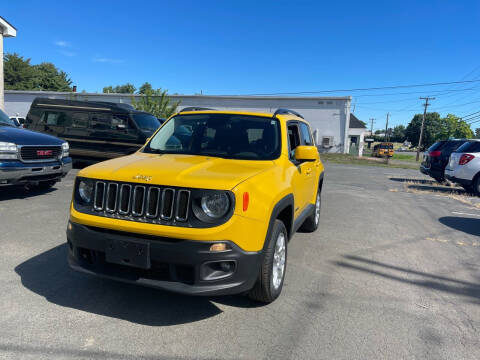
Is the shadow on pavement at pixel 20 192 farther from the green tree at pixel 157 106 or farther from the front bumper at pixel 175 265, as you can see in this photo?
the green tree at pixel 157 106

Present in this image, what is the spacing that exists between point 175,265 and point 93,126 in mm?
8549

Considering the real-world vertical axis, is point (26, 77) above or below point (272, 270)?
above

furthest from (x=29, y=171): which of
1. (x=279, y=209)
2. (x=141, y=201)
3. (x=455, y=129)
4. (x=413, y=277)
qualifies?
(x=455, y=129)

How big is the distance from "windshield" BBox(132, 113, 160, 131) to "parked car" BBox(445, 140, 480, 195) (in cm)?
938

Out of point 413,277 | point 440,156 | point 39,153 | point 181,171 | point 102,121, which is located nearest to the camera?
point 181,171

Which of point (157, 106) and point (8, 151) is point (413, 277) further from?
point (157, 106)

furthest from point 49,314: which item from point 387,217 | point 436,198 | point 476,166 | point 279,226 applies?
point 476,166

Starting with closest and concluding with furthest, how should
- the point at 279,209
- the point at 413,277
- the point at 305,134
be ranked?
1. the point at 279,209
2. the point at 413,277
3. the point at 305,134

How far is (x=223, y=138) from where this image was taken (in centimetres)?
399

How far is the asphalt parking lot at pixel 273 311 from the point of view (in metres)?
2.57

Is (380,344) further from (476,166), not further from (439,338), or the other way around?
(476,166)

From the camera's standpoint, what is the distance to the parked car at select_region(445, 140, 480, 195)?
10.4 m

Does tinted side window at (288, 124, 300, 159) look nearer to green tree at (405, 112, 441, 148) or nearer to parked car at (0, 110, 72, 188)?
parked car at (0, 110, 72, 188)

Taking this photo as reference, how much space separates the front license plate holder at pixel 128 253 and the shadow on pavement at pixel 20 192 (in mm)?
5455
